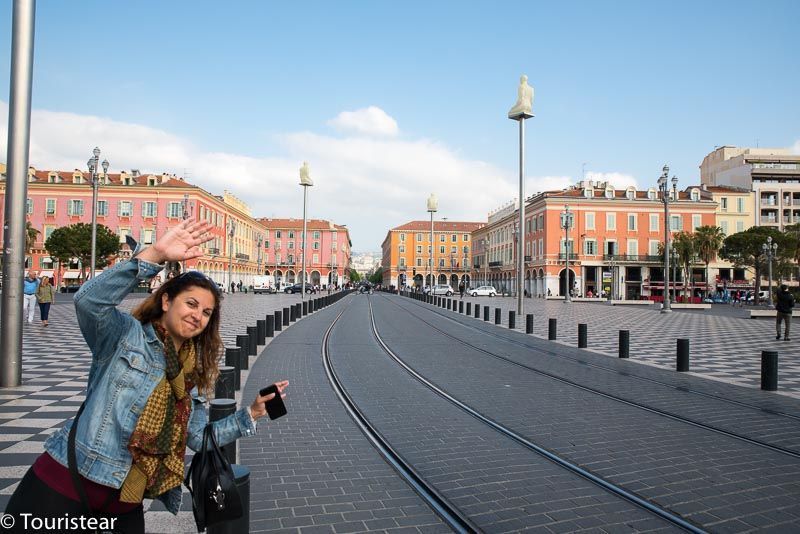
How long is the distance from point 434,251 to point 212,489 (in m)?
114

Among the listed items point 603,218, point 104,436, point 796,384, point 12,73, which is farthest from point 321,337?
point 603,218

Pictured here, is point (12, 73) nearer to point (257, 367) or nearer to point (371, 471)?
point (257, 367)

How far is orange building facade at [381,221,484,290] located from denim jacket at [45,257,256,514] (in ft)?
363

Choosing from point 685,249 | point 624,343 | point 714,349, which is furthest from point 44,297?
point 685,249

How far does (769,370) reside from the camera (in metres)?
8.71

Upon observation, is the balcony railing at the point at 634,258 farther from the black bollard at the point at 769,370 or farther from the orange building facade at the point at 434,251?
the black bollard at the point at 769,370

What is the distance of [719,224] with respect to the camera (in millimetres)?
69688

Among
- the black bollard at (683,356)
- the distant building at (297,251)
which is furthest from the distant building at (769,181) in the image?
the distant building at (297,251)

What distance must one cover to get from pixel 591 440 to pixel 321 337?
10.9 metres

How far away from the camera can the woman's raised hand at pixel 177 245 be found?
2064mm

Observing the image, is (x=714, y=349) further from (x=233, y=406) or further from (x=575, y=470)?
(x=233, y=406)

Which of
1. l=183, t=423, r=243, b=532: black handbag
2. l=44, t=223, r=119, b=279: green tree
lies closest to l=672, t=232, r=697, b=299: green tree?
l=44, t=223, r=119, b=279: green tree

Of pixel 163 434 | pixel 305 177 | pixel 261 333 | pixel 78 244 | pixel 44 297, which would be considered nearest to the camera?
pixel 163 434

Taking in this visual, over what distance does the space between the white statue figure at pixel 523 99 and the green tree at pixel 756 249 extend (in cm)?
3309
